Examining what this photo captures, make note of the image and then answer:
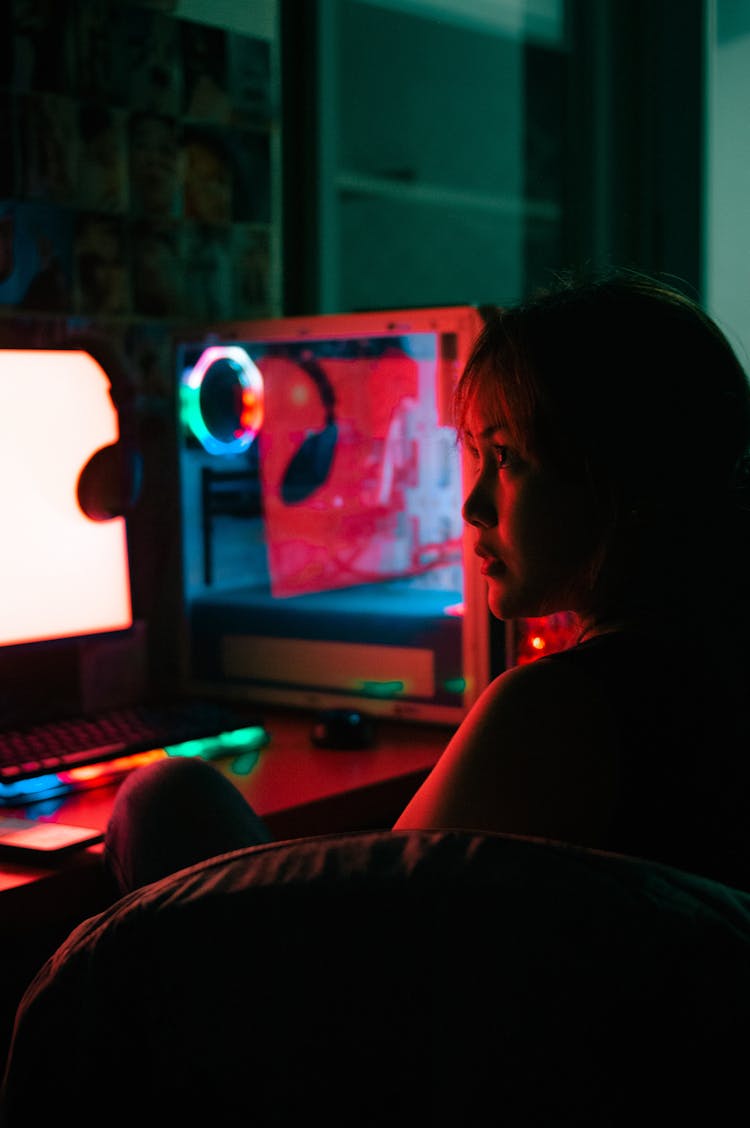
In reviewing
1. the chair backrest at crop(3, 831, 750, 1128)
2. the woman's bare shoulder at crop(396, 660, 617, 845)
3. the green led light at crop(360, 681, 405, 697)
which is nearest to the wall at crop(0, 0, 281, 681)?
the green led light at crop(360, 681, 405, 697)

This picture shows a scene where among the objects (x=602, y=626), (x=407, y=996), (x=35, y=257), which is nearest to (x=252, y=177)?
(x=35, y=257)

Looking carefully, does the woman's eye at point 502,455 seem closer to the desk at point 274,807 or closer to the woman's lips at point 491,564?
the woman's lips at point 491,564

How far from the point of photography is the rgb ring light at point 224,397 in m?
1.77

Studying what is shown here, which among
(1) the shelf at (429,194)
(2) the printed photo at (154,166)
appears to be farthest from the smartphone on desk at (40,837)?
A: (1) the shelf at (429,194)

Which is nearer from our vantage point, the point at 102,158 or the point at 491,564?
the point at 491,564

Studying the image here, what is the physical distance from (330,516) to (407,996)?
50.9 inches

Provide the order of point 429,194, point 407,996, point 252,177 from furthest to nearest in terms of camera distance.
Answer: point 429,194 < point 252,177 < point 407,996

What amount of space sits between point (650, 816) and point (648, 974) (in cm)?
29

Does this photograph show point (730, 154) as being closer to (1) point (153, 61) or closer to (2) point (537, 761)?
(1) point (153, 61)

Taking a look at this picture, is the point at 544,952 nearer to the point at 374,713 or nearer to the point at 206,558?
the point at 374,713

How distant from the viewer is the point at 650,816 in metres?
0.73

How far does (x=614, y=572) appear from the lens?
88 centimetres

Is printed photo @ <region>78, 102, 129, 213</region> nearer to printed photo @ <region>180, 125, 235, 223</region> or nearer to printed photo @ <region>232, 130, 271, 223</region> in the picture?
printed photo @ <region>180, 125, 235, 223</region>

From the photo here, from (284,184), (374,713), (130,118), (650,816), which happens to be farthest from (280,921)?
(284,184)
